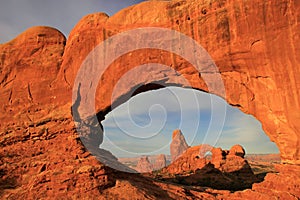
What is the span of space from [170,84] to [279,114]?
26.0 feet

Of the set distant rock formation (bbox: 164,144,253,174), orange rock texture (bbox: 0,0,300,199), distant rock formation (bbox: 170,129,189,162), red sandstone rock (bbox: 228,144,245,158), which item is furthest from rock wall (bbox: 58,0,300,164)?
distant rock formation (bbox: 170,129,189,162)

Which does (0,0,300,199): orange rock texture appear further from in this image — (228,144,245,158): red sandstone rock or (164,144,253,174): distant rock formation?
(228,144,245,158): red sandstone rock

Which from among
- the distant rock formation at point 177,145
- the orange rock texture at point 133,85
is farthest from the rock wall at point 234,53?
the distant rock formation at point 177,145

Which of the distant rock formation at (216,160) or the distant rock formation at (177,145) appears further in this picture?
the distant rock formation at (177,145)

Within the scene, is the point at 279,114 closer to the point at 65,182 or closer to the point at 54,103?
the point at 65,182

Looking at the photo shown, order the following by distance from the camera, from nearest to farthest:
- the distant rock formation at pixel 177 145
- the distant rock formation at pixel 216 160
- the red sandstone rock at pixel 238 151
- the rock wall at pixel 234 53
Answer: the rock wall at pixel 234 53 < the distant rock formation at pixel 216 160 < the red sandstone rock at pixel 238 151 < the distant rock formation at pixel 177 145

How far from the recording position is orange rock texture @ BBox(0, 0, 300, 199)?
602 inches

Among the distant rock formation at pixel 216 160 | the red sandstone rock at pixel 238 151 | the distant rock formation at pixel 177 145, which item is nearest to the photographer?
the distant rock formation at pixel 216 160

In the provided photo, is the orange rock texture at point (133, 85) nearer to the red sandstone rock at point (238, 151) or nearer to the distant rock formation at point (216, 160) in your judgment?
the distant rock formation at point (216, 160)

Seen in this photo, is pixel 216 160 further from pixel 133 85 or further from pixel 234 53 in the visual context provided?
pixel 234 53

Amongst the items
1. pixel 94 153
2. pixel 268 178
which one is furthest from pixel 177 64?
pixel 268 178

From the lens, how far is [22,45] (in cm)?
2175

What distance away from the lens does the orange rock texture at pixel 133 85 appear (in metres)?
15.3

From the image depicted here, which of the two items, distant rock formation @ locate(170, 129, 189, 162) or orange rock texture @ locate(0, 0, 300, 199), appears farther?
distant rock formation @ locate(170, 129, 189, 162)
